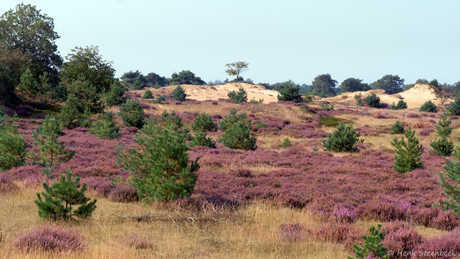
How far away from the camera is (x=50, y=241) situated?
4.61 metres

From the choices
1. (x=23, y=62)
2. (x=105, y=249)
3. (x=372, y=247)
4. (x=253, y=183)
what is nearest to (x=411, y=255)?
(x=372, y=247)

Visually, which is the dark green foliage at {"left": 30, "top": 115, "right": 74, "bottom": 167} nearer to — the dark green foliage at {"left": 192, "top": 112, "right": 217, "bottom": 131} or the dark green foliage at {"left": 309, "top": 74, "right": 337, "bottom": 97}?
the dark green foliage at {"left": 192, "top": 112, "right": 217, "bottom": 131}

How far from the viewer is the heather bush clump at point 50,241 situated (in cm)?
443

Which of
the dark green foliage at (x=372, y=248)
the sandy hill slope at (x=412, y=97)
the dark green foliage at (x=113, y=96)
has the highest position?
the sandy hill slope at (x=412, y=97)

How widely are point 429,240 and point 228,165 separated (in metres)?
9.51

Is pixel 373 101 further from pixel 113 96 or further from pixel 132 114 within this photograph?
pixel 132 114

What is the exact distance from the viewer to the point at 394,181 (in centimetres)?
1138

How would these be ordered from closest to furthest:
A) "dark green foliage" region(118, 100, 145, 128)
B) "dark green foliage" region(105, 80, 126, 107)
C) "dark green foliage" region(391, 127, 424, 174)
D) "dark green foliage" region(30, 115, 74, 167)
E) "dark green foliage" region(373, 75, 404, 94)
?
"dark green foliage" region(30, 115, 74, 167)
"dark green foliage" region(391, 127, 424, 174)
"dark green foliage" region(118, 100, 145, 128)
"dark green foliage" region(105, 80, 126, 107)
"dark green foliage" region(373, 75, 404, 94)

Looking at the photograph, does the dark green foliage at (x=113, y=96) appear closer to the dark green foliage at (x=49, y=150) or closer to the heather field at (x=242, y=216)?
the heather field at (x=242, y=216)

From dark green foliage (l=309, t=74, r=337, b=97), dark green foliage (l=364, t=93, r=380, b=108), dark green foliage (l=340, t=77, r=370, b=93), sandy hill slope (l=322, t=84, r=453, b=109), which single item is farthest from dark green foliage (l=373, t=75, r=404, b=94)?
dark green foliage (l=364, t=93, r=380, b=108)

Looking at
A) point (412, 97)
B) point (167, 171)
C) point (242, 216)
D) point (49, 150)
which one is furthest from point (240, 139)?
point (412, 97)

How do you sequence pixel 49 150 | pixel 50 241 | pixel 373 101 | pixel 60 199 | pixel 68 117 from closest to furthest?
pixel 50 241 < pixel 60 199 < pixel 49 150 < pixel 68 117 < pixel 373 101

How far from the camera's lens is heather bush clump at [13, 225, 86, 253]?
4.43m

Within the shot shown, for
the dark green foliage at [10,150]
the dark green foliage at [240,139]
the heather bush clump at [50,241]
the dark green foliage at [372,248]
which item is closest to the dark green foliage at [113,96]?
the dark green foliage at [240,139]
